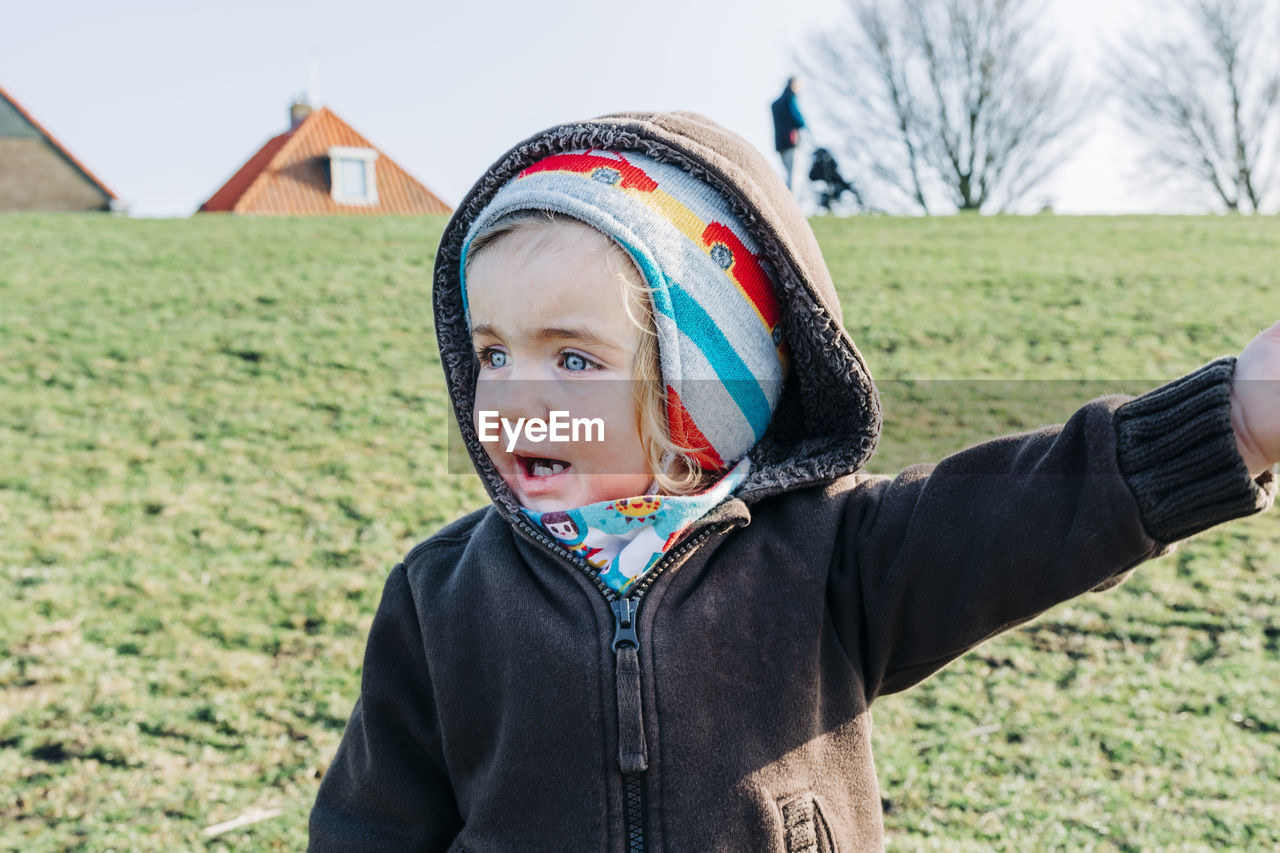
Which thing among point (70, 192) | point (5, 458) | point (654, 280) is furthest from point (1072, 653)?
point (70, 192)

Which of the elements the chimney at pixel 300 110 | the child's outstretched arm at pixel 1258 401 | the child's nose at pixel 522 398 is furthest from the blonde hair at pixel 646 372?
the chimney at pixel 300 110

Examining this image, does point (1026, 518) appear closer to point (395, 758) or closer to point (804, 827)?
point (804, 827)

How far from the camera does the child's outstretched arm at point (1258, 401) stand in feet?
3.53

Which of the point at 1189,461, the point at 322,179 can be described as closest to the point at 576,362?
the point at 1189,461

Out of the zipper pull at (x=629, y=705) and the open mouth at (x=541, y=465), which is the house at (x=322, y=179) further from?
the zipper pull at (x=629, y=705)

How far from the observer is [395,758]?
5.24 ft

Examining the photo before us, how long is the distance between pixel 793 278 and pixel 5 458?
4.91 metres

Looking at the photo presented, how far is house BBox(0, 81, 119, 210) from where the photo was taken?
2383 centimetres

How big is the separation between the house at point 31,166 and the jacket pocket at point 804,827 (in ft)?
89.9

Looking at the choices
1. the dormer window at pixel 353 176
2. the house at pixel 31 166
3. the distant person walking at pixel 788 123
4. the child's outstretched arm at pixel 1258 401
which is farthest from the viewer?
the house at pixel 31 166

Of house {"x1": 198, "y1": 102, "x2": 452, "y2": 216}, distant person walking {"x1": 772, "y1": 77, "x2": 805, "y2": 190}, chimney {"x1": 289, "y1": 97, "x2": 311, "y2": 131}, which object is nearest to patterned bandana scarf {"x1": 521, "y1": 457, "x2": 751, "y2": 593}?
distant person walking {"x1": 772, "y1": 77, "x2": 805, "y2": 190}

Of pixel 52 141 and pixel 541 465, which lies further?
pixel 52 141

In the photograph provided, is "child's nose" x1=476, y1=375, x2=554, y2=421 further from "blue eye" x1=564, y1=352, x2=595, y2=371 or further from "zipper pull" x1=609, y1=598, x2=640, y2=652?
"zipper pull" x1=609, y1=598, x2=640, y2=652

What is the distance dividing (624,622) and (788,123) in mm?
11638
